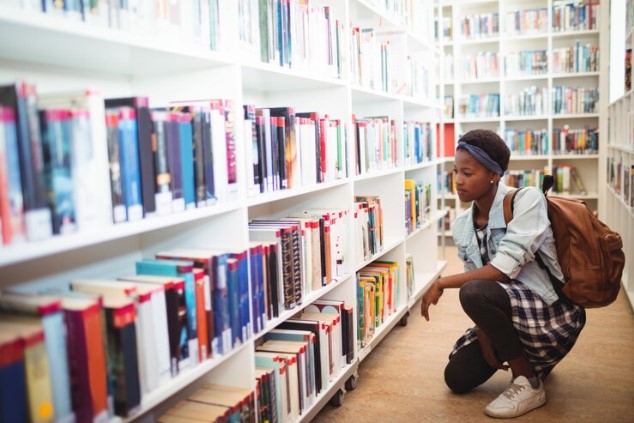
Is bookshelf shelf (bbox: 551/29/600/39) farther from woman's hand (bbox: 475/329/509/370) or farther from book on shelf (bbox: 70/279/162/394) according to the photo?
book on shelf (bbox: 70/279/162/394)

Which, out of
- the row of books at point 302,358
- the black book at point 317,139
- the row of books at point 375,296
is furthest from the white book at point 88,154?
the row of books at point 375,296

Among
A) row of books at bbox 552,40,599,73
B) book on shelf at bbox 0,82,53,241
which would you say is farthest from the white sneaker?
row of books at bbox 552,40,599,73

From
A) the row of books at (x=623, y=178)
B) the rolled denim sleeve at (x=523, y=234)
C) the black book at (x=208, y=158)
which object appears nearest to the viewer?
the black book at (x=208, y=158)

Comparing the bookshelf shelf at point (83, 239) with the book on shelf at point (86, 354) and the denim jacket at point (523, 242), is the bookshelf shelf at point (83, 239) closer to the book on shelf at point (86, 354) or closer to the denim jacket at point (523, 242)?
the book on shelf at point (86, 354)

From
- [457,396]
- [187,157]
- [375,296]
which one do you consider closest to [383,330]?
[375,296]

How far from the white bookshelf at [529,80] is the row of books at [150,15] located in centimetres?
444

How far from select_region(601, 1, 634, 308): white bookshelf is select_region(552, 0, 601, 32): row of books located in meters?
0.36

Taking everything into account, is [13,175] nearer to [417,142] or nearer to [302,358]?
[302,358]

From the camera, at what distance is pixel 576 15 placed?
5.68 metres

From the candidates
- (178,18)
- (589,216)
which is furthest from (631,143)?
(178,18)

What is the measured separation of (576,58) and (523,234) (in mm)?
4338

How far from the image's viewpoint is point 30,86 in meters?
1.01

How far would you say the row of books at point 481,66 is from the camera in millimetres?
6051

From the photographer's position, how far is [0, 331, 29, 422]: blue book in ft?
3.15
